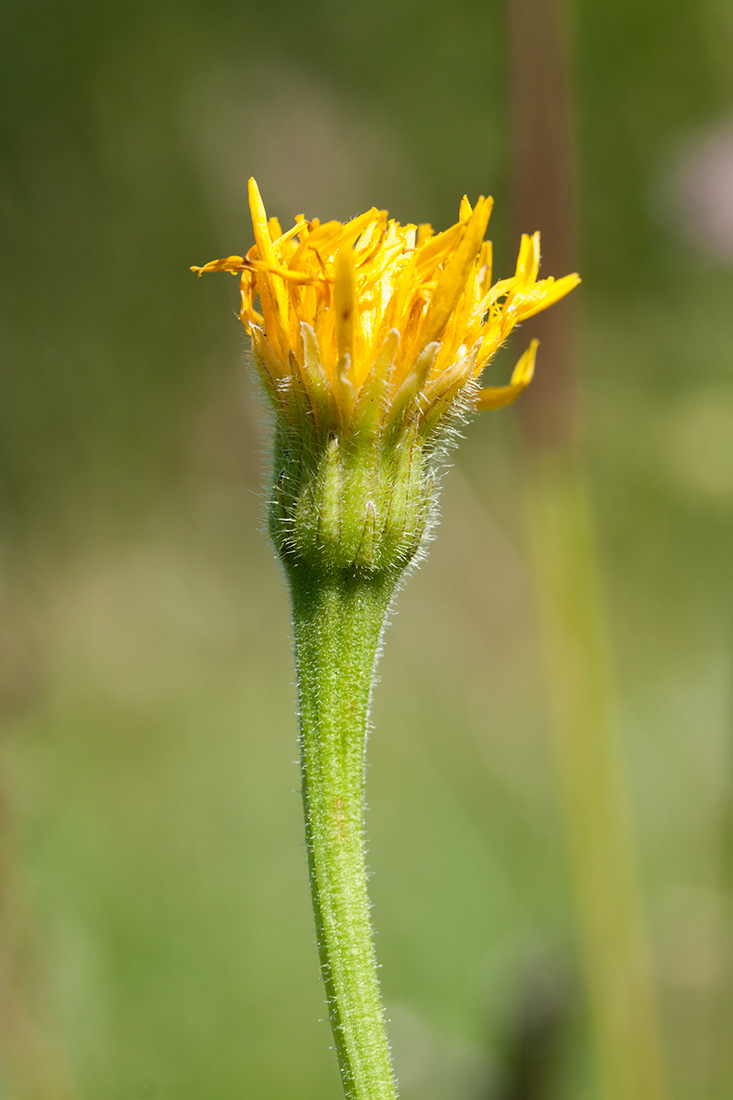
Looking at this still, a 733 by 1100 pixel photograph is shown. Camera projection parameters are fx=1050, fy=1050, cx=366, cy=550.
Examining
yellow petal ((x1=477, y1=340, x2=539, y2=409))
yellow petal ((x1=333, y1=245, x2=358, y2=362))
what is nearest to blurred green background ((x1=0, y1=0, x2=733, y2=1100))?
yellow petal ((x1=477, y1=340, x2=539, y2=409))

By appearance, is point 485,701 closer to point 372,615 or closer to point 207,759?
point 207,759

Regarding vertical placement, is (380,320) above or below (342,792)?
above

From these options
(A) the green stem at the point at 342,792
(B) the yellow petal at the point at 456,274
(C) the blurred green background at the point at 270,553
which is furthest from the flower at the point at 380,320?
(C) the blurred green background at the point at 270,553

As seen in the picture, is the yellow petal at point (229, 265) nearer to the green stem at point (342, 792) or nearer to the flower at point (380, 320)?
the flower at point (380, 320)

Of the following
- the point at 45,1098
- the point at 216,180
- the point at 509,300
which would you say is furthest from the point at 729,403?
the point at 216,180

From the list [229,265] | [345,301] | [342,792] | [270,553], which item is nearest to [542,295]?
[345,301]

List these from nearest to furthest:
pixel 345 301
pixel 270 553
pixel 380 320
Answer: pixel 345 301, pixel 380 320, pixel 270 553

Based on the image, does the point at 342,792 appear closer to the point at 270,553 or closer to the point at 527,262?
the point at 527,262
